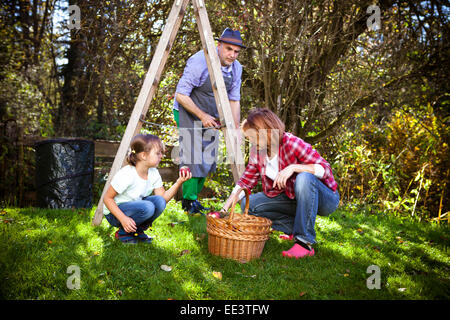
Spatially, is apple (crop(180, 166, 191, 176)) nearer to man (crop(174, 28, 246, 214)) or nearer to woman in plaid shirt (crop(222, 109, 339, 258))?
woman in plaid shirt (crop(222, 109, 339, 258))

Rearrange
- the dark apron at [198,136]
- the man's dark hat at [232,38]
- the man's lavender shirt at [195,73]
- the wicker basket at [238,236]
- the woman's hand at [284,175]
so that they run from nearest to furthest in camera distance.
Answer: the wicker basket at [238,236]
the woman's hand at [284,175]
the man's dark hat at [232,38]
the man's lavender shirt at [195,73]
the dark apron at [198,136]

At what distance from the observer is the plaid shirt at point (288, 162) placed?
2.59 m

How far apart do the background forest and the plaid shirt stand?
2.09m

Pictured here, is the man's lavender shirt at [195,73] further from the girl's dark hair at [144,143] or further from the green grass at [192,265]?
the green grass at [192,265]

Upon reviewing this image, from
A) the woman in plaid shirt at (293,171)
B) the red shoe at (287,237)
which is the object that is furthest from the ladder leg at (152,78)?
the red shoe at (287,237)

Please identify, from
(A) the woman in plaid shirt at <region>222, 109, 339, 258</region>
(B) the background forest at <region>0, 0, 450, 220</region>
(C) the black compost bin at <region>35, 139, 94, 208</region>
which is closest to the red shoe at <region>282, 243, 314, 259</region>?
(A) the woman in plaid shirt at <region>222, 109, 339, 258</region>

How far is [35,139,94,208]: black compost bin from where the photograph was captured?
3.99 metres

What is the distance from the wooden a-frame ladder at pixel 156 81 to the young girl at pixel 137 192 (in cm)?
28

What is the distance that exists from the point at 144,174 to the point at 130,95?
2803 mm

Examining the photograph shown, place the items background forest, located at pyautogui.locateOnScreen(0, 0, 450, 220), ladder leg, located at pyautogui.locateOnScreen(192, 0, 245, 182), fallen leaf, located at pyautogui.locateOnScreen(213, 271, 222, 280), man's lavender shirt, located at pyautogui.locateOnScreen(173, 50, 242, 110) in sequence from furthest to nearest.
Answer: background forest, located at pyautogui.locateOnScreen(0, 0, 450, 220) → man's lavender shirt, located at pyautogui.locateOnScreen(173, 50, 242, 110) → ladder leg, located at pyautogui.locateOnScreen(192, 0, 245, 182) → fallen leaf, located at pyautogui.locateOnScreen(213, 271, 222, 280)
